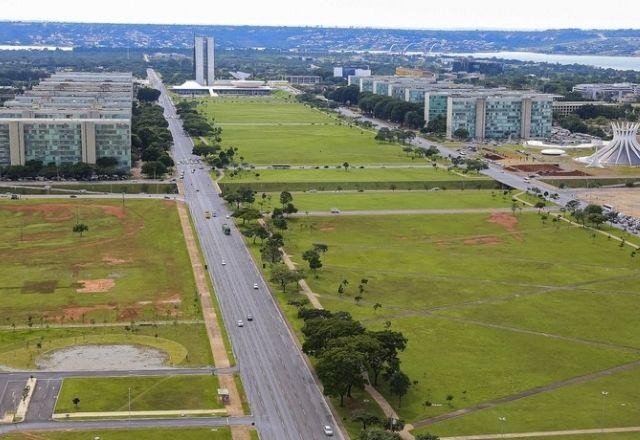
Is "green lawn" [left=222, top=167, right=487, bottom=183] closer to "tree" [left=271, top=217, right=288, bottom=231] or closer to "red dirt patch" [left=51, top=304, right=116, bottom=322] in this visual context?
"tree" [left=271, top=217, right=288, bottom=231]

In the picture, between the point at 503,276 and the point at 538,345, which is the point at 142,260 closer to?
the point at 503,276

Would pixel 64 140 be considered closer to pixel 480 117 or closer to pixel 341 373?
pixel 480 117

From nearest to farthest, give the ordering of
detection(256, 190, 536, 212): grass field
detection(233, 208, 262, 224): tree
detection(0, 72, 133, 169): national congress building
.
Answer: detection(233, 208, 262, 224): tree → detection(256, 190, 536, 212): grass field → detection(0, 72, 133, 169): national congress building

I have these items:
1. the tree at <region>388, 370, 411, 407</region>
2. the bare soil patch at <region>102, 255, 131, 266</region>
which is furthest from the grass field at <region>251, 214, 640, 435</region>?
the bare soil patch at <region>102, 255, 131, 266</region>

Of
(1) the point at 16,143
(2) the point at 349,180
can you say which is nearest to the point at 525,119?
(2) the point at 349,180

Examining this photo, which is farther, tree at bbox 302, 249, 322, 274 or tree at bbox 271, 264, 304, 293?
tree at bbox 302, 249, 322, 274

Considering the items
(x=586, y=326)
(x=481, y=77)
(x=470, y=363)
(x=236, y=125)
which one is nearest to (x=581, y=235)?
(x=586, y=326)

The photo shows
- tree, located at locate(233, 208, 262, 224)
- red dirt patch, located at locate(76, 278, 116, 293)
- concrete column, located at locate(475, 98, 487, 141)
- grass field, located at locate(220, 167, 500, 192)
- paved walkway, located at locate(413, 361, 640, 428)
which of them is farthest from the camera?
concrete column, located at locate(475, 98, 487, 141)

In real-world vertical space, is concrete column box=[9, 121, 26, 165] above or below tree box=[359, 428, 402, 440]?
above
